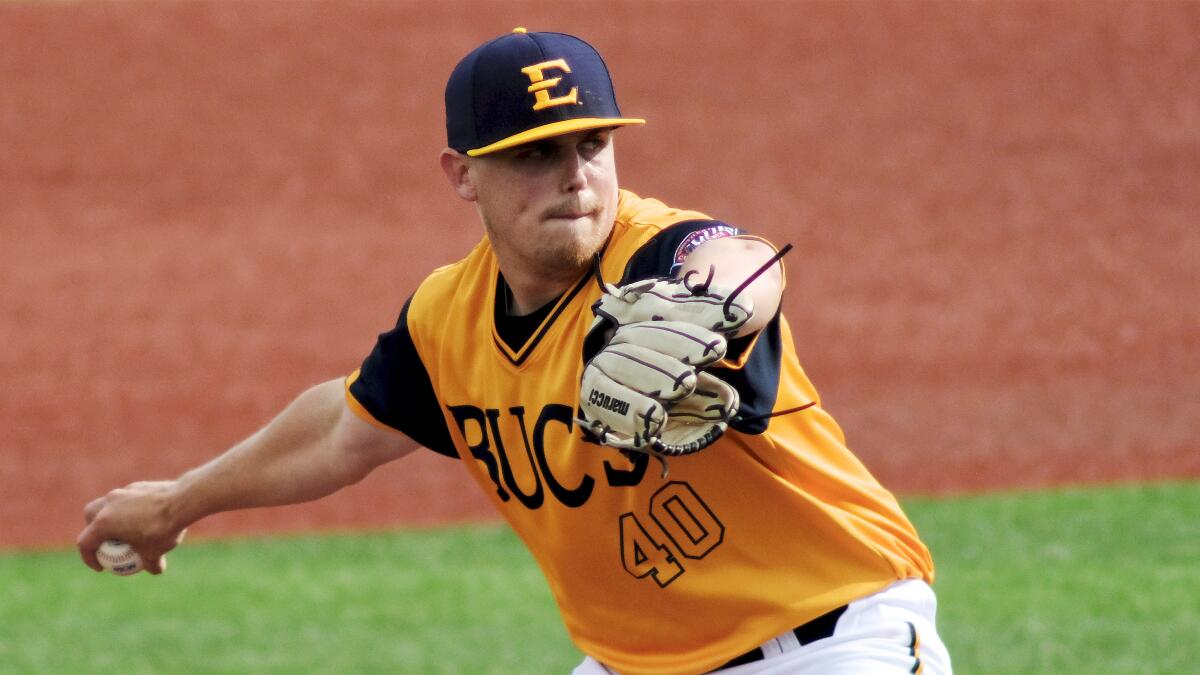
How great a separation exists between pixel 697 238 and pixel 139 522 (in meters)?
2.09

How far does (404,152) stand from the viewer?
17.1 meters

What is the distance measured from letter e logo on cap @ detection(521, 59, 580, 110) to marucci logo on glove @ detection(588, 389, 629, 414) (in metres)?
0.87

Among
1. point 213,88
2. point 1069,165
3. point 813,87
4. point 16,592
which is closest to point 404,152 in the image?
point 213,88

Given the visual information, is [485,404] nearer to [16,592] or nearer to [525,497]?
[525,497]

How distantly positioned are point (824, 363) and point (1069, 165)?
4684 mm

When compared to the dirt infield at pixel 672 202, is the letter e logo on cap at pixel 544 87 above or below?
above

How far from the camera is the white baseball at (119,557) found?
457cm

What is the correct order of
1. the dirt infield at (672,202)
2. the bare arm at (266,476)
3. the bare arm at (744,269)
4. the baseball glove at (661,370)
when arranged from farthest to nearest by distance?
the dirt infield at (672,202) < the bare arm at (266,476) < the bare arm at (744,269) < the baseball glove at (661,370)

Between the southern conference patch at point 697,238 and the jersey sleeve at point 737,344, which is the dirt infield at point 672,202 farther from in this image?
the southern conference patch at point 697,238

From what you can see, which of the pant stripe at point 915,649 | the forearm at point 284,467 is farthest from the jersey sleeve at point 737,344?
the forearm at point 284,467

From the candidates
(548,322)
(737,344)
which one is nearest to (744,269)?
(737,344)

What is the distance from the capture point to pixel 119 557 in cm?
457

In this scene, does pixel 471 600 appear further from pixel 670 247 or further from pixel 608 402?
pixel 608 402

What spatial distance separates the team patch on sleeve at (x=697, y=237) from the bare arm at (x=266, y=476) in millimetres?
1229
